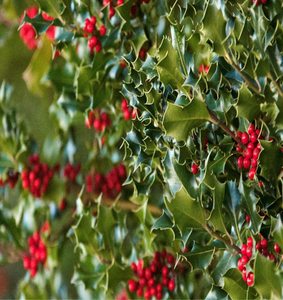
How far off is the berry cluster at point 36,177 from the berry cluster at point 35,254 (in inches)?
4.7

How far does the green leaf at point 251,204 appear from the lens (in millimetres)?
512

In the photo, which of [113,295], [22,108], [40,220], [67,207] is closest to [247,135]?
[113,295]

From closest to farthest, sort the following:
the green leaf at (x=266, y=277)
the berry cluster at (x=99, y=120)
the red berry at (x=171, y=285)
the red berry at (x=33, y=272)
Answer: the green leaf at (x=266, y=277) < the red berry at (x=171, y=285) < the berry cluster at (x=99, y=120) < the red berry at (x=33, y=272)

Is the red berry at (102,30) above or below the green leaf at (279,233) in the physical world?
above

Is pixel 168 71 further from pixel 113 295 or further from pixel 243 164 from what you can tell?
pixel 113 295

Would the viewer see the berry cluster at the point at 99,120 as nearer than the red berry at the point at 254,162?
No

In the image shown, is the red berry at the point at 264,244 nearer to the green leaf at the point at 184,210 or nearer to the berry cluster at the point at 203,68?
the green leaf at the point at 184,210

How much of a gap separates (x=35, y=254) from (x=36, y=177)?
0.65 ft

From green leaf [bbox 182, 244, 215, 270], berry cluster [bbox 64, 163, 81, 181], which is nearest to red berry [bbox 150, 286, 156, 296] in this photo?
green leaf [bbox 182, 244, 215, 270]

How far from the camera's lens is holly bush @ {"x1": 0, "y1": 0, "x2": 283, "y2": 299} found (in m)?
0.52

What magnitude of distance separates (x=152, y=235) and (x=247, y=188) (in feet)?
1.02

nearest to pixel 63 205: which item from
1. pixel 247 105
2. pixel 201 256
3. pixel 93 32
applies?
pixel 93 32

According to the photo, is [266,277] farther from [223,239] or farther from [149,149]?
[149,149]

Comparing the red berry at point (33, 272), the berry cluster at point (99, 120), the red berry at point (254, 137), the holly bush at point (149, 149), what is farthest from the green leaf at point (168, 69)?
the red berry at point (33, 272)
